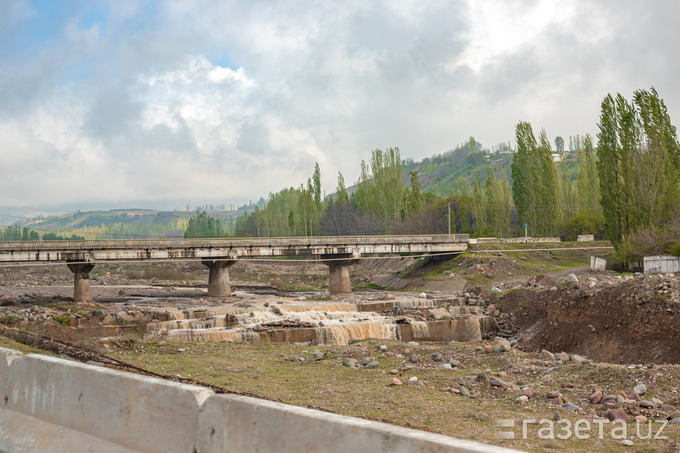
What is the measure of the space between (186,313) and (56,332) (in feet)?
37.6

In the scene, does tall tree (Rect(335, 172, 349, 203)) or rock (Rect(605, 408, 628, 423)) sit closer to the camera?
rock (Rect(605, 408, 628, 423))

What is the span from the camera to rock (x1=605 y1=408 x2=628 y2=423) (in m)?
13.4

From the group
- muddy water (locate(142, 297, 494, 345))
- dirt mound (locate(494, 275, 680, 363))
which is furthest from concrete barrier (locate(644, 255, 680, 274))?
dirt mound (locate(494, 275, 680, 363))

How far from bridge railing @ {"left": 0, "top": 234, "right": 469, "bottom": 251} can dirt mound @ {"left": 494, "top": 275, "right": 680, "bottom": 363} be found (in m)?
30.8

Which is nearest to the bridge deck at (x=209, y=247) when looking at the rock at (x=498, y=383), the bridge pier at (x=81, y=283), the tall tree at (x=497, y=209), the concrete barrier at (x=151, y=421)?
the bridge pier at (x=81, y=283)

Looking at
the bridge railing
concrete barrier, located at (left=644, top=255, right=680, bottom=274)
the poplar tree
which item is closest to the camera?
concrete barrier, located at (left=644, top=255, right=680, bottom=274)

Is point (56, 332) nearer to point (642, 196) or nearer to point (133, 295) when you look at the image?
Answer: point (133, 295)

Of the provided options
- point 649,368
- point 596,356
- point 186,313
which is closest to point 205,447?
point 649,368

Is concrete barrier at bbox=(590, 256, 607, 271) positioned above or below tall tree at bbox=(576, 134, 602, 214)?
below

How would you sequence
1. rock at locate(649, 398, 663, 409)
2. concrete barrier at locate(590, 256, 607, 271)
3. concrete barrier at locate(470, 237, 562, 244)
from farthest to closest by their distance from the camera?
concrete barrier at locate(470, 237, 562, 244) < concrete barrier at locate(590, 256, 607, 271) < rock at locate(649, 398, 663, 409)

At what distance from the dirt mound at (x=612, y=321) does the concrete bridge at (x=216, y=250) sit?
3082cm

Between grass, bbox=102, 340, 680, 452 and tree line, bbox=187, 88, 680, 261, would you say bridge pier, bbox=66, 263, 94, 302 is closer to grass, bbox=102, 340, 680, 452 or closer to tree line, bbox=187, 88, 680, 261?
grass, bbox=102, 340, 680, 452

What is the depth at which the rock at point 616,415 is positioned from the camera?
44.1 ft

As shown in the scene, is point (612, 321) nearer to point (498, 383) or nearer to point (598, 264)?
point (498, 383)
